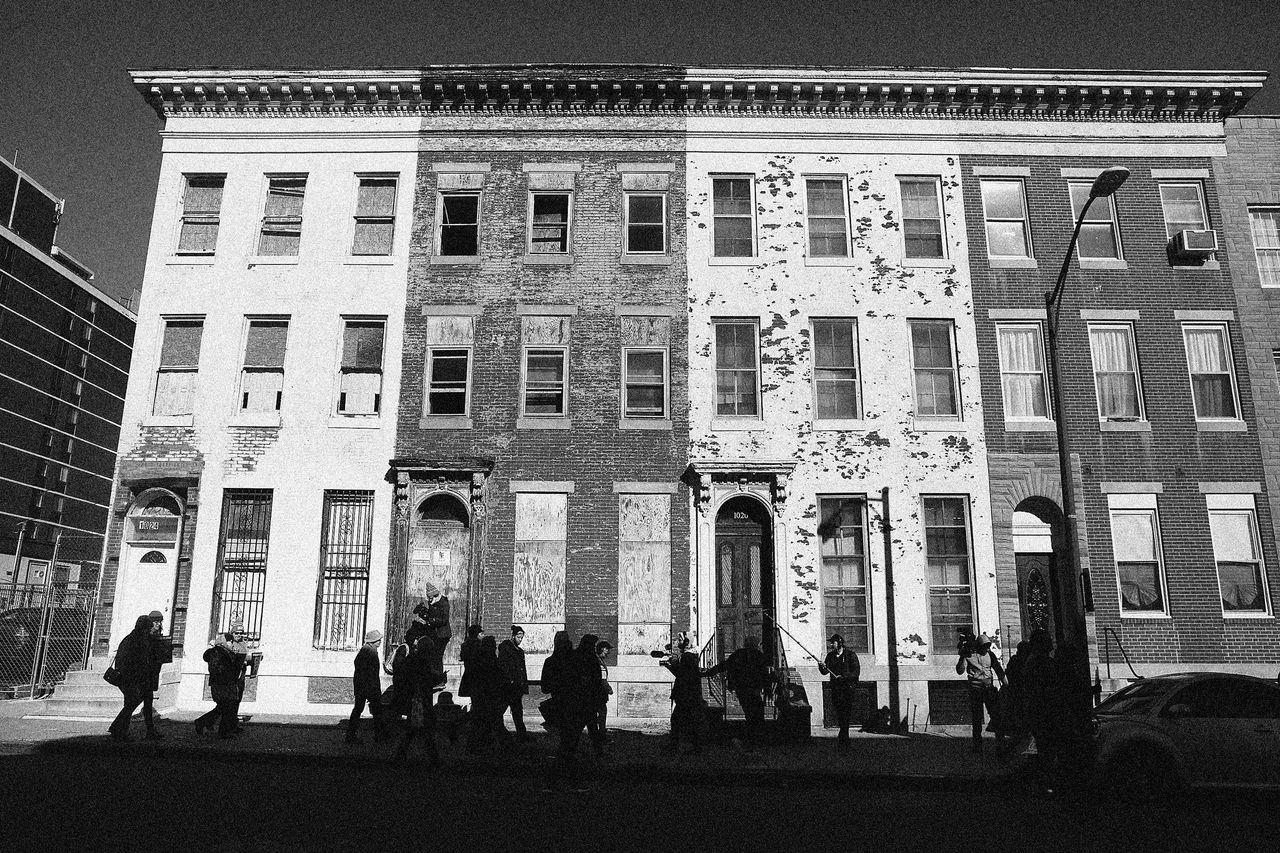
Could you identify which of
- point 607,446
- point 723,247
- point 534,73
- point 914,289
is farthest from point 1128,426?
point 534,73

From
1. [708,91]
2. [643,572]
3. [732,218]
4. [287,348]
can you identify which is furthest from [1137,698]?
[287,348]

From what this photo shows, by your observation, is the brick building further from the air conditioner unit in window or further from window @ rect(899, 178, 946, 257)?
the air conditioner unit in window

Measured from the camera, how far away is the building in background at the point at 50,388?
185ft

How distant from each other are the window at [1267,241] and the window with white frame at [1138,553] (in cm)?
634

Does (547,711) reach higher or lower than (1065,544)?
lower

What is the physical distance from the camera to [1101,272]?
64.0 feet

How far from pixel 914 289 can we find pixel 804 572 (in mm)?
6958

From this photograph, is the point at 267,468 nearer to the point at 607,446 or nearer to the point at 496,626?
the point at 496,626

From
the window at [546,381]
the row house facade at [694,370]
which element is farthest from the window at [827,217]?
the window at [546,381]

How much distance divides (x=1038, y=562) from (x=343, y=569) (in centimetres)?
1502

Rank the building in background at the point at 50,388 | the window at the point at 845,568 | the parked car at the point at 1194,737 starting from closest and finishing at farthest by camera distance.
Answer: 1. the parked car at the point at 1194,737
2. the window at the point at 845,568
3. the building in background at the point at 50,388

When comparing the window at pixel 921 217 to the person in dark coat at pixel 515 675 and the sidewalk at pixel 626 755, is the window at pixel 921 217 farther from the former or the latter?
the person in dark coat at pixel 515 675

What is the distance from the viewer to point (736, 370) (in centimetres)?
1897

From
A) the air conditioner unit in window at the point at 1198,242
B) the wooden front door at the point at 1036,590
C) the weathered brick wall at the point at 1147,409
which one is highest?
the air conditioner unit in window at the point at 1198,242
